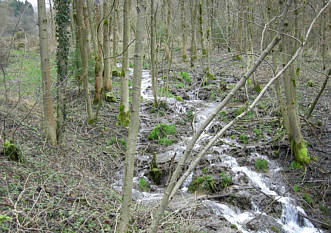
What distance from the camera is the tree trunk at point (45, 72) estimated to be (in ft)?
21.4

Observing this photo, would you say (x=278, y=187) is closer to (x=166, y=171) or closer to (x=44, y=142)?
(x=166, y=171)

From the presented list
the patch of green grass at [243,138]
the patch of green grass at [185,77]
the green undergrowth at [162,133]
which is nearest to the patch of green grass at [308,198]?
the patch of green grass at [243,138]

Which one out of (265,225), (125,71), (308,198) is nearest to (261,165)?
(308,198)

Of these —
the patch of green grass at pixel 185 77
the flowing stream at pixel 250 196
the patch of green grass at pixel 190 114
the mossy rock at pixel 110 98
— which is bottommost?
the flowing stream at pixel 250 196

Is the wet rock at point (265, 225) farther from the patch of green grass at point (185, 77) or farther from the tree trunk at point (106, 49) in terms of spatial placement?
the patch of green grass at point (185, 77)

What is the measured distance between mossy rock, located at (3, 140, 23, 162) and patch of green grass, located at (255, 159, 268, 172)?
6088 millimetres

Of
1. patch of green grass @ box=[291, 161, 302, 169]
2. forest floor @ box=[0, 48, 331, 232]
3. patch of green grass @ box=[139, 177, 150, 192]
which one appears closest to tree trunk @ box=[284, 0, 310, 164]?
patch of green grass @ box=[291, 161, 302, 169]

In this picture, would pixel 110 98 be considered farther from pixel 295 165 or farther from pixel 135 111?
pixel 135 111

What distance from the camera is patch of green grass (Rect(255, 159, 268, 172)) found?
809cm

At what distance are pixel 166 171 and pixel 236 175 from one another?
1929 millimetres

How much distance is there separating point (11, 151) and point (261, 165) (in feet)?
20.9

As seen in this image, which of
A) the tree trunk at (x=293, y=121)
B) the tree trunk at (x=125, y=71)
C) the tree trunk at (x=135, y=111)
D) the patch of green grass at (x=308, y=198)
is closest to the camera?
the tree trunk at (x=135, y=111)

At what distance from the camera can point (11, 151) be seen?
19.0ft

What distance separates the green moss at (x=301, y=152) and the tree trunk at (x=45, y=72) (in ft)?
21.6
